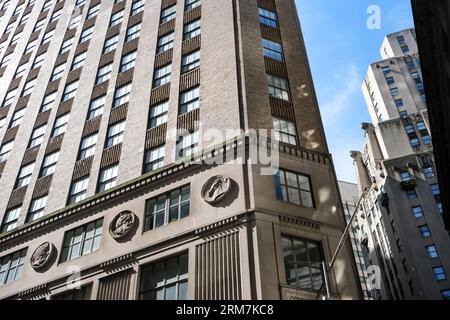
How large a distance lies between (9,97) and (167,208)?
25823 mm

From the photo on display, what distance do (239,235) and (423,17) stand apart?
531 inches

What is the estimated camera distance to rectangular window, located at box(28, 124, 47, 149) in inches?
1320

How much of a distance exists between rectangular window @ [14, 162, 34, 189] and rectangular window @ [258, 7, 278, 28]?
1855cm

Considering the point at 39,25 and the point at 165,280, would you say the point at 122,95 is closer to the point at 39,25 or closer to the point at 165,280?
the point at 165,280

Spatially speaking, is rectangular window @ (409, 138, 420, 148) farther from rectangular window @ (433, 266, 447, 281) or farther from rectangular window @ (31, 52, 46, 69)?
rectangular window @ (31, 52, 46, 69)

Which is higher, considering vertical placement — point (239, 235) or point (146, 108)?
point (146, 108)

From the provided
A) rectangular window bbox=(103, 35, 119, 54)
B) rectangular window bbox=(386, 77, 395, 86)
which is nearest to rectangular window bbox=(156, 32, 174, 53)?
rectangular window bbox=(103, 35, 119, 54)

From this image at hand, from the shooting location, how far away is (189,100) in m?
27.4

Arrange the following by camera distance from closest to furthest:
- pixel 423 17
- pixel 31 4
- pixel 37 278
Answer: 1. pixel 423 17
2. pixel 37 278
3. pixel 31 4

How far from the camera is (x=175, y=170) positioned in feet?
75.9

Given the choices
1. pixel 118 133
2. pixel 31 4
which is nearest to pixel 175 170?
pixel 118 133

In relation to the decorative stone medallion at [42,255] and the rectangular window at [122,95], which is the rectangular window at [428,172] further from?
the decorative stone medallion at [42,255]
